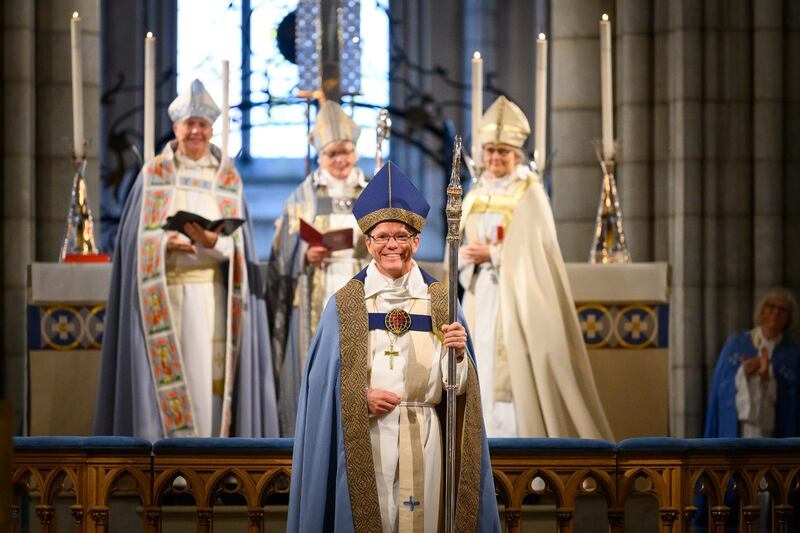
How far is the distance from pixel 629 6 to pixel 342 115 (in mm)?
3250

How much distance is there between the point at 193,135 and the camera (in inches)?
382

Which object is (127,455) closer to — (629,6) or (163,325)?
(163,325)

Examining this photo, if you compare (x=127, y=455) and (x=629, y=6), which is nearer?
(x=127, y=455)

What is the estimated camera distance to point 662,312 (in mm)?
10062

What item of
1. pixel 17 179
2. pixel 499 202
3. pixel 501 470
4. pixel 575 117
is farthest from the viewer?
pixel 575 117

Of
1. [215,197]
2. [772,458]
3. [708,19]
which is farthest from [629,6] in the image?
[772,458]

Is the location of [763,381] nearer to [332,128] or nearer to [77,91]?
[332,128]

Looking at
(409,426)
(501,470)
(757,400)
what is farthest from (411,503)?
(757,400)

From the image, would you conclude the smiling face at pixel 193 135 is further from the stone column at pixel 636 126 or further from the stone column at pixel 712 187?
the stone column at pixel 712 187

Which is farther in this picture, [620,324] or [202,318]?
[620,324]

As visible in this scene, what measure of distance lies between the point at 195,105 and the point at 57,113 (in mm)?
2537

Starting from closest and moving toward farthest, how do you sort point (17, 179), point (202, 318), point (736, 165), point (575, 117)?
point (202, 318) < point (17, 179) < point (736, 165) < point (575, 117)

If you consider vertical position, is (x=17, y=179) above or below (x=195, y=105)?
below

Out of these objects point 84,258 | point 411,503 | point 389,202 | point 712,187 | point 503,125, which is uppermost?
point 503,125
